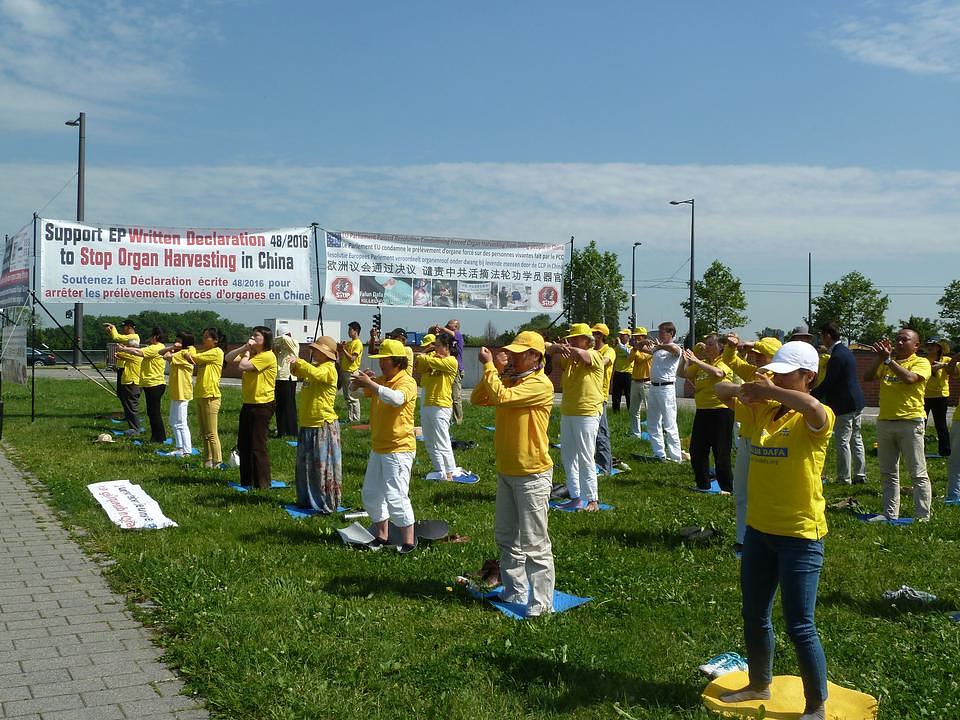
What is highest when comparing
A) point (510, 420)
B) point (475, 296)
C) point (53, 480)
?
point (475, 296)

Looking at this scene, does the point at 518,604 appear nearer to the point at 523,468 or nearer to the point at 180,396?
the point at 523,468

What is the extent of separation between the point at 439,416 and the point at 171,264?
9060 mm

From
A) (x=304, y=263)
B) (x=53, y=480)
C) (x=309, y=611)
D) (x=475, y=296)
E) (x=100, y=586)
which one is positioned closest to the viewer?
(x=309, y=611)

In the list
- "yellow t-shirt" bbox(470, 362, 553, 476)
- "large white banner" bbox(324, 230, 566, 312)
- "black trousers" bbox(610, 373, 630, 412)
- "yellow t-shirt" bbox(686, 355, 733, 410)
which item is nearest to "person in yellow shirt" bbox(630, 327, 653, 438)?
"black trousers" bbox(610, 373, 630, 412)

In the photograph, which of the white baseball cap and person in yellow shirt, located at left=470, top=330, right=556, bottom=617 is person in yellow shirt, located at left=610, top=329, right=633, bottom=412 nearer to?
person in yellow shirt, located at left=470, top=330, right=556, bottom=617

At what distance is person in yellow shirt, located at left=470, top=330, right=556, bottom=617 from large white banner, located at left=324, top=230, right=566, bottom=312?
13.0m

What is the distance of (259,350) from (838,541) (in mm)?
6782

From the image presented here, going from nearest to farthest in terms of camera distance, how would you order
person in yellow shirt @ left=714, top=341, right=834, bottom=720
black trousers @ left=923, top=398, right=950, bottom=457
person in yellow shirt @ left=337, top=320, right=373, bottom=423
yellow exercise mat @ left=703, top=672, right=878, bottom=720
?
1. person in yellow shirt @ left=714, top=341, right=834, bottom=720
2. yellow exercise mat @ left=703, top=672, right=878, bottom=720
3. person in yellow shirt @ left=337, top=320, right=373, bottom=423
4. black trousers @ left=923, top=398, right=950, bottom=457

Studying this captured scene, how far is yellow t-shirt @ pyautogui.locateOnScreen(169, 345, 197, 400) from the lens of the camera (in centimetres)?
1367

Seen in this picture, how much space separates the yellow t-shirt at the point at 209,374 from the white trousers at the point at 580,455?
5.33 m

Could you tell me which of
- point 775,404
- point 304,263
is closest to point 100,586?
point 775,404

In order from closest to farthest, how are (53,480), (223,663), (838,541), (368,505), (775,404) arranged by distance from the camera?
1. (775,404)
2. (223,663)
3. (368,505)
4. (838,541)
5. (53,480)

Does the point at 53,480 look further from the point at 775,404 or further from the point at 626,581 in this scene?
the point at 775,404

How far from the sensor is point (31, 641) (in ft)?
17.8
